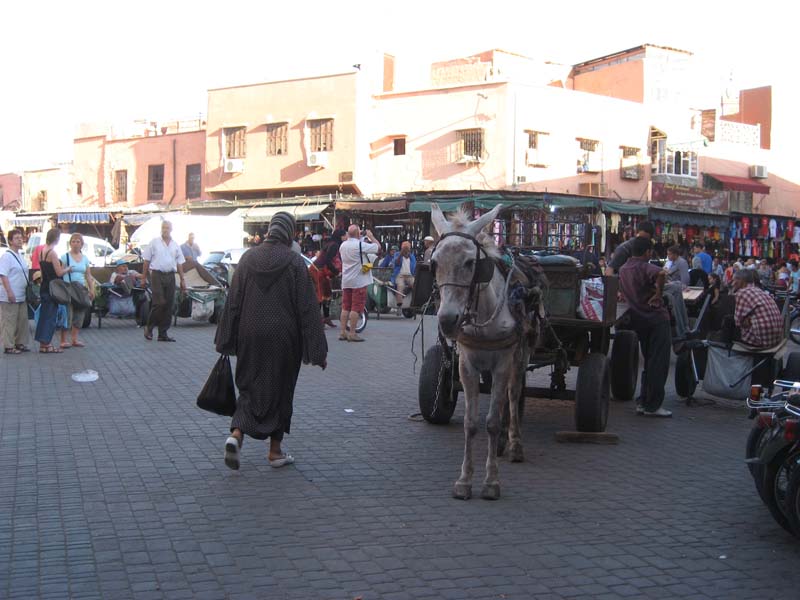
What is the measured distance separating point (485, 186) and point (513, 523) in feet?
89.8

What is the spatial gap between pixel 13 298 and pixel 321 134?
23.6 m

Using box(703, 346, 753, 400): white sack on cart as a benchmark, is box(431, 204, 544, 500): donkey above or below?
above

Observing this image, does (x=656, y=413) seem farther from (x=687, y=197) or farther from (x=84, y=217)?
(x=84, y=217)

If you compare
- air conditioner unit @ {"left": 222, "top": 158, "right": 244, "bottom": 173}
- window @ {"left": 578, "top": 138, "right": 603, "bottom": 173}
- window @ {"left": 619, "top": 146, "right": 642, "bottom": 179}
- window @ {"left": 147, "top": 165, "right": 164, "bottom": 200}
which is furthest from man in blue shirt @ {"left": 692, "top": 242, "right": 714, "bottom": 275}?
window @ {"left": 147, "top": 165, "right": 164, "bottom": 200}

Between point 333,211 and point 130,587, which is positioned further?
point 333,211

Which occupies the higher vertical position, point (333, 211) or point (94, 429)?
point (333, 211)

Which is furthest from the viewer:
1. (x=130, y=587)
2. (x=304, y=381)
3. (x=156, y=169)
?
(x=156, y=169)

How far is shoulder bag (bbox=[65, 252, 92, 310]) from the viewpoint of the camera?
44.4 ft

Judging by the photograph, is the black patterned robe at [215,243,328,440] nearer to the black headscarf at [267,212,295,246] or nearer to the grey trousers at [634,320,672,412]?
the black headscarf at [267,212,295,246]

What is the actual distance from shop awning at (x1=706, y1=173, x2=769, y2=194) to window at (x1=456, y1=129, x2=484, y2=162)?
39.7 feet

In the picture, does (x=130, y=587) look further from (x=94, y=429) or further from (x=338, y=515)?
(x=94, y=429)

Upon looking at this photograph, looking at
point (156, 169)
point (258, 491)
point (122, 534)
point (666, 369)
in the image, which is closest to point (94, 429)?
point (258, 491)

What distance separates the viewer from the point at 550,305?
813 cm

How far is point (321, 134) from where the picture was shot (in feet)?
117
